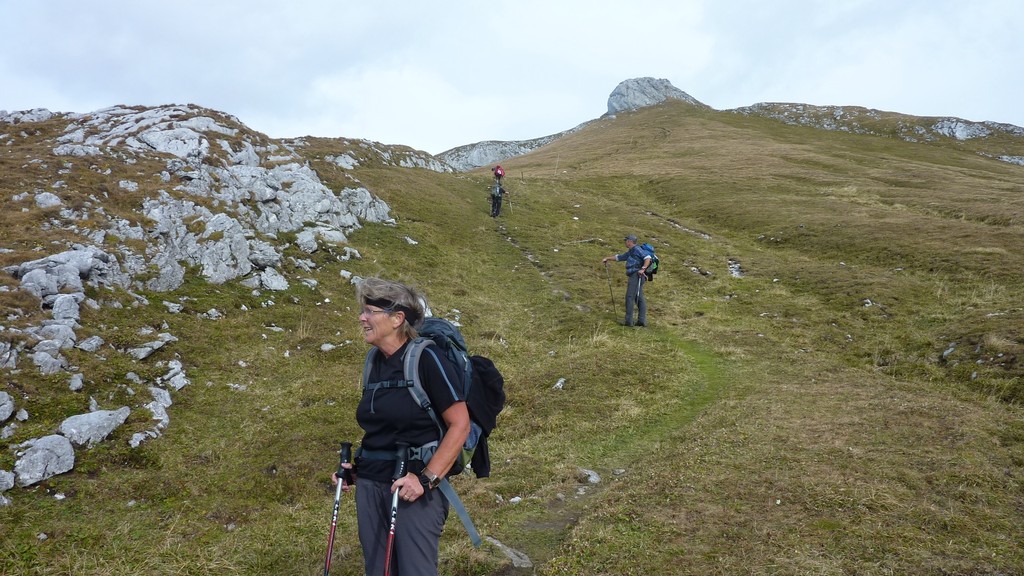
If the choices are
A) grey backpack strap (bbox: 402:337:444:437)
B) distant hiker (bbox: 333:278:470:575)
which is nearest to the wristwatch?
distant hiker (bbox: 333:278:470:575)

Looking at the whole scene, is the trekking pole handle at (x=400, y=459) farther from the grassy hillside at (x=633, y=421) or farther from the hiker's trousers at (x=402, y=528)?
the grassy hillside at (x=633, y=421)

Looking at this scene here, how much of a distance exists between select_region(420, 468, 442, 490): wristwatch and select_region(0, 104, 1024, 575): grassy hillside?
2913mm

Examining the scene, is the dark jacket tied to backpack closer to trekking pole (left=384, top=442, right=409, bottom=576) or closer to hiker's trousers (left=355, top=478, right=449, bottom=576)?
hiker's trousers (left=355, top=478, right=449, bottom=576)

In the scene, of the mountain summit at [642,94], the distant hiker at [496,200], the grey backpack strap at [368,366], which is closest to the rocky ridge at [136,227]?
the grey backpack strap at [368,366]

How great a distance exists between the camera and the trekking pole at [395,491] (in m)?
4.15

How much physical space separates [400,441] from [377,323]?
107 centimetres

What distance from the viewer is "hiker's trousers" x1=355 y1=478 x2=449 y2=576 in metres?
4.29

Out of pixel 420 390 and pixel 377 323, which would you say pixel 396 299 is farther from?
pixel 420 390

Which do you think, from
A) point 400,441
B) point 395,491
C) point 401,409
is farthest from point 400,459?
point 401,409

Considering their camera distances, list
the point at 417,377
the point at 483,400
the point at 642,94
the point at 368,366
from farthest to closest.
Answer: the point at 642,94 < the point at 368,366 < the point at 483,400 < the point at 417,377

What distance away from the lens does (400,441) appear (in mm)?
4371

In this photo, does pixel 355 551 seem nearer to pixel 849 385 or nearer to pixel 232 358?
pixel 232 358

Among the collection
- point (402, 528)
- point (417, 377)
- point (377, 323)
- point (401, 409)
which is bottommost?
point (402, 528)

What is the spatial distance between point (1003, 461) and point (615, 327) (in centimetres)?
1169
